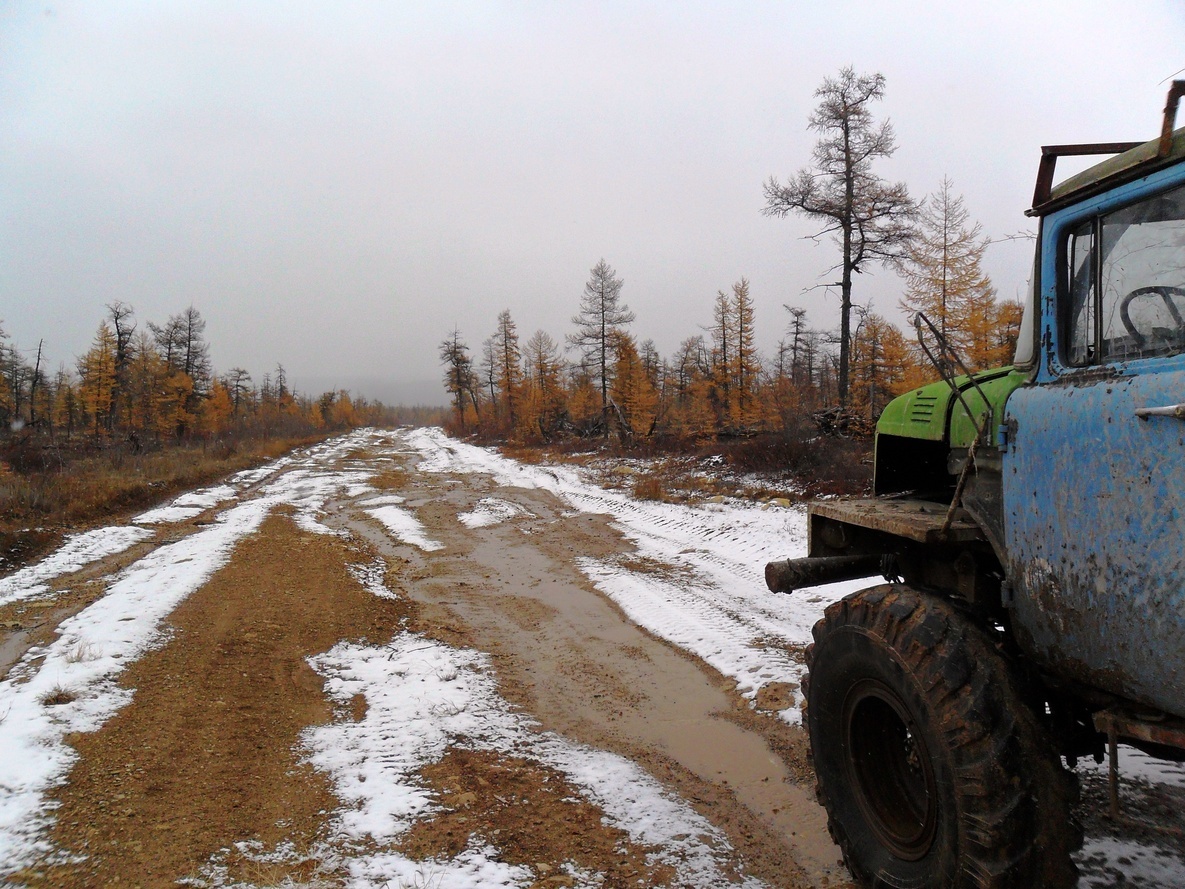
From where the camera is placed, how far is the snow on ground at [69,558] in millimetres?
7867

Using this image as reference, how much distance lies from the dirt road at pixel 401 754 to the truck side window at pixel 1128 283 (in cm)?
264

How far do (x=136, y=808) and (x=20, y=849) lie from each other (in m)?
0.47

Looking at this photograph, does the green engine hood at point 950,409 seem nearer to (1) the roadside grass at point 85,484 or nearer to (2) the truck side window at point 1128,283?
(2) the truck side window at point 1128,283

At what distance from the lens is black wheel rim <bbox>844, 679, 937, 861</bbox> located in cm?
257

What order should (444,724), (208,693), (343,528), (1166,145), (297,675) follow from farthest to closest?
(343,528)
(297,675)
(208,693)
(444,724)
(1166,145)

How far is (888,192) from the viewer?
63.4 feet

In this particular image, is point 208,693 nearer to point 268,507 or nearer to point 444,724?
point 444,724

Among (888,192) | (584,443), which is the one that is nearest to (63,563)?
(888,192)

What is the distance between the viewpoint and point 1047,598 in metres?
2.10

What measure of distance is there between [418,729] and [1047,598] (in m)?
3.87

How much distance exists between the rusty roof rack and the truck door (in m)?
0.05

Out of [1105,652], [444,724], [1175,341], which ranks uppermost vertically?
[1175,341]

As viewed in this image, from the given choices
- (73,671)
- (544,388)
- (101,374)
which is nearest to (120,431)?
(101,374)

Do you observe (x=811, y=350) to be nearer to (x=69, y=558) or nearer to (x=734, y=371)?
(x=734, y=371)
